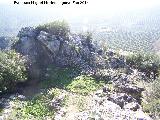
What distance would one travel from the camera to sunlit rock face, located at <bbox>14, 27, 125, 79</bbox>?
75625 millimetres

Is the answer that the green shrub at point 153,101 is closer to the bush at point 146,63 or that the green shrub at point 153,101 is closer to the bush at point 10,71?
the bush at point 146,63

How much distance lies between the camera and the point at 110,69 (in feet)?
257

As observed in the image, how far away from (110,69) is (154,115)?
21.2 m

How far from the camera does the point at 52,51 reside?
250 ft

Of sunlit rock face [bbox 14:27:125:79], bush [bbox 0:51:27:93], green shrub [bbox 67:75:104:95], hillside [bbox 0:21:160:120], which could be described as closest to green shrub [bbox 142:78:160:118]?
hillside [bbox 0:21:160:120]

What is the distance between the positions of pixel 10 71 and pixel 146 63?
107 feet

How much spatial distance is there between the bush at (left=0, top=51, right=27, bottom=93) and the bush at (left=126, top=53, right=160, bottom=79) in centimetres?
2692

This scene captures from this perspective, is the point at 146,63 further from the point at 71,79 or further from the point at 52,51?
the point at 52,51

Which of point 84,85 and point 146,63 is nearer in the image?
point 84,85

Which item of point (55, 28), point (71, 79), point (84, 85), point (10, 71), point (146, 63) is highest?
point (55, 28)

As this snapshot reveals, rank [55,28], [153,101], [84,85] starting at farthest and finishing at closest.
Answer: [55,28], [84,85], [153,101]

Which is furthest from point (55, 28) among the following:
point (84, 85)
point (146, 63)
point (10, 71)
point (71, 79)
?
point (146, 63)

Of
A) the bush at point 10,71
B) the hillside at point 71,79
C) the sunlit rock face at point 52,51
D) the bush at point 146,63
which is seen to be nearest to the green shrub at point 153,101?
the hillside at point 71,79

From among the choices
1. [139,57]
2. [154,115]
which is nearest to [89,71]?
[139,57]
